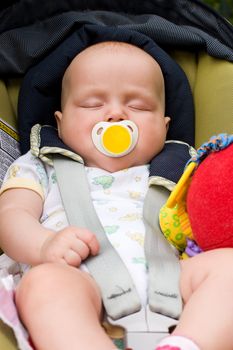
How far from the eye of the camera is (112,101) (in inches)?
64.5

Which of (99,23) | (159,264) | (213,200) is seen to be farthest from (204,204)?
(99,23)

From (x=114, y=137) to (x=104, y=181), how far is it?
0.36 feet

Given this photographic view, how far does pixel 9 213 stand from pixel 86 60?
506mm

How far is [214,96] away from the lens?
1.81 meters

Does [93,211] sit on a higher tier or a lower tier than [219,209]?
lower

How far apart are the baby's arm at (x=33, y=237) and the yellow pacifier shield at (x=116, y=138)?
0.21 metres

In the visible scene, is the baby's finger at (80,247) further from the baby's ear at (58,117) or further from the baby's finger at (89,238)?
the baby's ear at (58,117)

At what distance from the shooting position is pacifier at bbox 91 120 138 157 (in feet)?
5.13

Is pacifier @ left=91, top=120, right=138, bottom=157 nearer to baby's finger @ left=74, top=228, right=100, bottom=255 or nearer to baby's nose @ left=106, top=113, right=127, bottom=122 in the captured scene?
baby's nose @ left=106, top=113, right=127, bottom=122

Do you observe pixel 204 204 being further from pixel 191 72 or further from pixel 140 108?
pixel 191 72

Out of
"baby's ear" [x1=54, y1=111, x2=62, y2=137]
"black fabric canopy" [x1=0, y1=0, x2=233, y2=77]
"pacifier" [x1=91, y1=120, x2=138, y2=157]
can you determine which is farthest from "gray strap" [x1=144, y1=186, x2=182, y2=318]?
"black fabric canopy" [x1=0, y1=0, x2=233, y2=77]

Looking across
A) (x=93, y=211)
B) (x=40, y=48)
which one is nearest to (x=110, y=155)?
(x=93, y=211)

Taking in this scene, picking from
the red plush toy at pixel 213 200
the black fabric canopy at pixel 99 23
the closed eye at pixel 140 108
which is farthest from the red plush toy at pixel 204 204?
the black fabric canopy at pixel 99 23

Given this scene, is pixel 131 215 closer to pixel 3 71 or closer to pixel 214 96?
pixel 214 96
